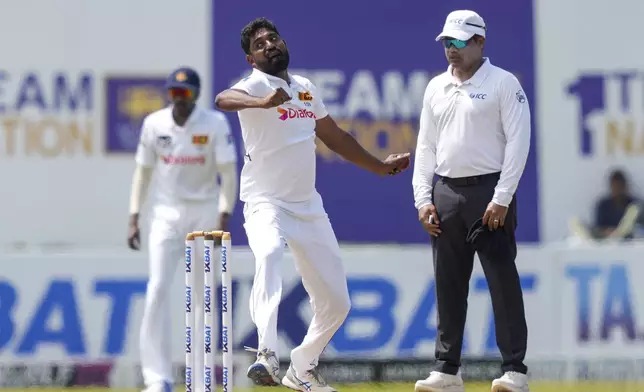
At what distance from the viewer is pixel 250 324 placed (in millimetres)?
9109

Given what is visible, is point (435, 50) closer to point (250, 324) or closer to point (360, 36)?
point (360, 36)

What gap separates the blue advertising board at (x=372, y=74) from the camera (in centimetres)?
1170

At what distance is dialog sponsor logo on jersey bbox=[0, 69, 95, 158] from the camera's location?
11.6m

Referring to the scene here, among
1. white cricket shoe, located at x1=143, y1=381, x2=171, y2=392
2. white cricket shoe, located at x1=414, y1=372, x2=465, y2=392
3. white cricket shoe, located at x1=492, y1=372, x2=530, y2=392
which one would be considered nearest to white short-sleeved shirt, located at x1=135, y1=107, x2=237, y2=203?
white cricket shoe, located at x1=143, y1=381, x2=171, y2=392

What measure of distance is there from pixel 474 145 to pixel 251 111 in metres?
1.11

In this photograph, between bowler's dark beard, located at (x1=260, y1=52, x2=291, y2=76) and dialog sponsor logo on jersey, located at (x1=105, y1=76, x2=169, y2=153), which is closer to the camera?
bowler's dark beard, located at (x1=260, y1=52, x2=291, y2=76)

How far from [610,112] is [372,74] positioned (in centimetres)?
210

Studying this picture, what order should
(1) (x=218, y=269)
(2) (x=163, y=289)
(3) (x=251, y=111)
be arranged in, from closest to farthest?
1. (3) (x=251, y=111)
2. (2) (x=163, y=289)
3. (1) (x=218, y=269)

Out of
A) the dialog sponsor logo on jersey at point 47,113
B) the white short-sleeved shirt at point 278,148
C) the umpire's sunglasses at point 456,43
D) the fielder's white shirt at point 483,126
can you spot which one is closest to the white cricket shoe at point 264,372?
the white short-sleeved shirt at point 278,148

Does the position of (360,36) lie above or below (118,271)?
above

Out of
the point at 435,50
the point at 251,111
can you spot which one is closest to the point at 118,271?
the point at 251,111

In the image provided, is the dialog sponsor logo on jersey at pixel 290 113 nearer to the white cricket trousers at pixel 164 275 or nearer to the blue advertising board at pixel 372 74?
the white cricket trousers at pixel 164 275

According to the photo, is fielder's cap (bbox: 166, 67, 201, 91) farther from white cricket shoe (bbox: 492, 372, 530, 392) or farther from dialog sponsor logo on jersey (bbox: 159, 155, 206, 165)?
white cricket shoe (bbox: 492, 372, 530, 392)

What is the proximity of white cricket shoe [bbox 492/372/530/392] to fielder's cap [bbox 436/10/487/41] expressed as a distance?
163cm
